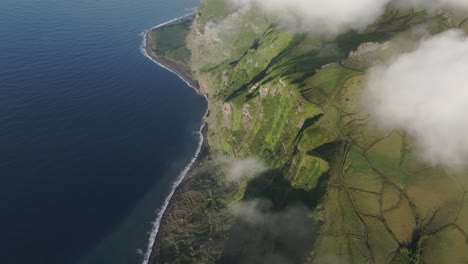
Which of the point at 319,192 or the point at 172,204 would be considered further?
the point at 172,204

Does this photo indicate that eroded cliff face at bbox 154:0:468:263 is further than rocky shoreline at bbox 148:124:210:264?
No

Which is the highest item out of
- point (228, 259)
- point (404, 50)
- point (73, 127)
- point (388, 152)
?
point (404, 50)

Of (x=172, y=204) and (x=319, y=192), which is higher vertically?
(x=319, y=192)

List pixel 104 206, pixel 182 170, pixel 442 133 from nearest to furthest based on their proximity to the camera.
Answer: pixel 442 133 → pixel 104 206 → pixel 182 170

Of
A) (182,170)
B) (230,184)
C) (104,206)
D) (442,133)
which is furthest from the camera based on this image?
(182,170)

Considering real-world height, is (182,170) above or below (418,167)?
below

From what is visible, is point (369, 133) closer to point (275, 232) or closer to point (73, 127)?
point (275, 232)

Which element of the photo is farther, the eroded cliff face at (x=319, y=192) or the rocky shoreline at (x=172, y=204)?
the rocky shoreline at (x=172, y=204)

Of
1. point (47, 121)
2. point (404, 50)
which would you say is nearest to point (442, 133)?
point (404, 50)
